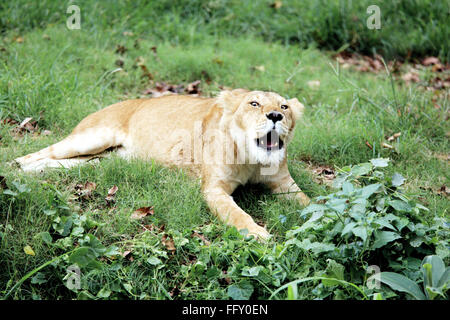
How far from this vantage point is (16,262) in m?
3.32

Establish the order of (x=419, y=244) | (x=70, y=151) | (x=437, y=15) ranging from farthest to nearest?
(x=437, y=15)
(x=70, y=151)
(x=419, y=244)

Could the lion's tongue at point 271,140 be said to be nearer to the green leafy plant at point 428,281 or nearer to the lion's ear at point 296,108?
the lion's ear at point 296,108

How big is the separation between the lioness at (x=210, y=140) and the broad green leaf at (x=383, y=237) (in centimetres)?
84

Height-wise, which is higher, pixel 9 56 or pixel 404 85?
pixel 9 56

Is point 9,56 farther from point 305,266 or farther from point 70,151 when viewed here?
point 305,266

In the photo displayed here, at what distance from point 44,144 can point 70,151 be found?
37 centimetres

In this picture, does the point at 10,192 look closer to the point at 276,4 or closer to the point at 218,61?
the point at 218,61

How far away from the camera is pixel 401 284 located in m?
2.93

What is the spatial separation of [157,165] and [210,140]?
546 millimetres

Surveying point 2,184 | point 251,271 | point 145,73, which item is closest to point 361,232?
point 251,271

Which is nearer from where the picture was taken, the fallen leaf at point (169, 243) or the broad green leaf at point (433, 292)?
the broad green leaf at point (433, 292)

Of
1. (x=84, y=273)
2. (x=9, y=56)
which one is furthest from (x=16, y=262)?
(x=9, y=56)

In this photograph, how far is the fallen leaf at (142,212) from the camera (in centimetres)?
379

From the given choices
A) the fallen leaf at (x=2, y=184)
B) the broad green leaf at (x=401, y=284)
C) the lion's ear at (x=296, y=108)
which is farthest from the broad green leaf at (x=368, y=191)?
the fallen leaf at (x=2, y=184)
